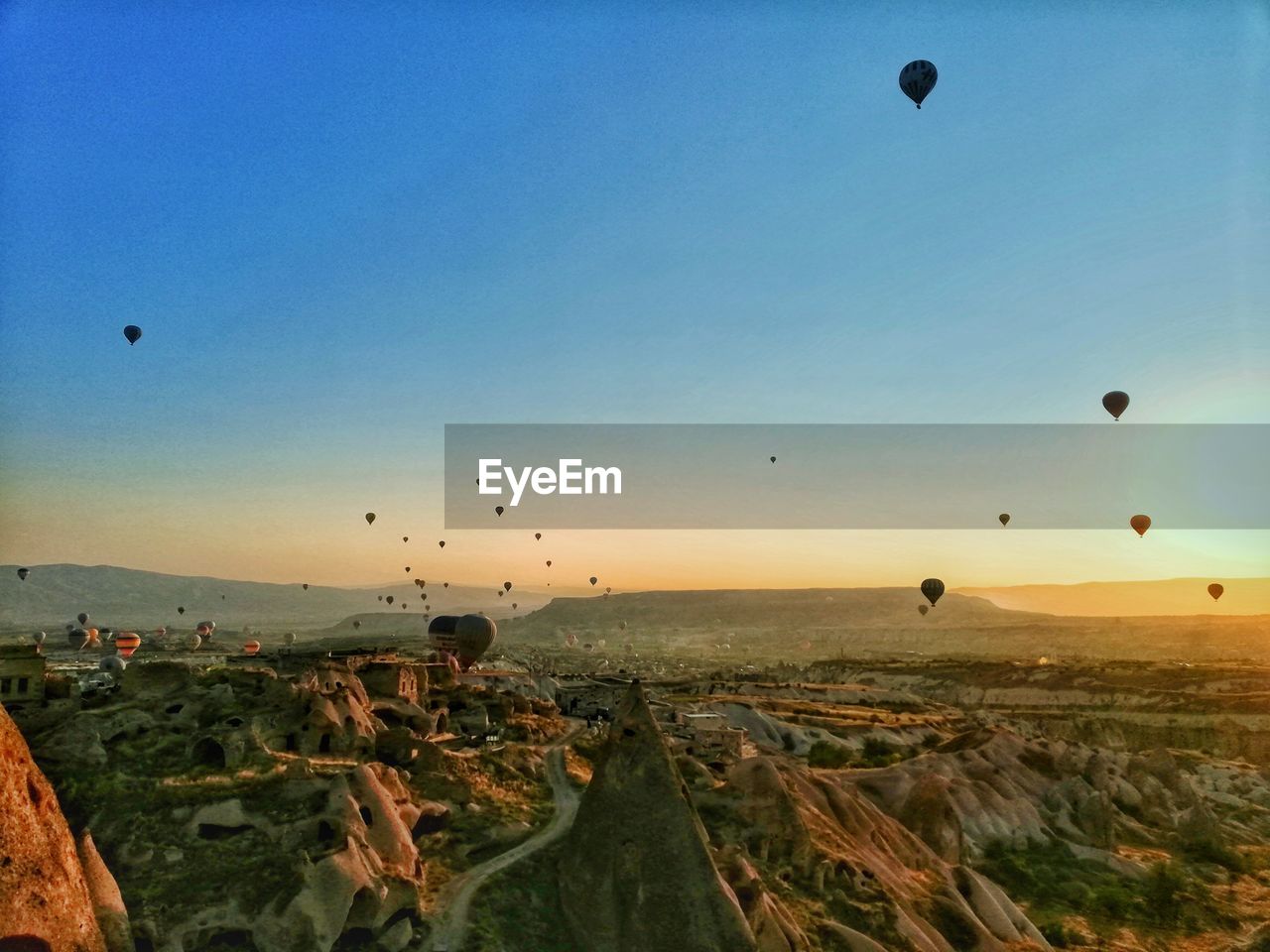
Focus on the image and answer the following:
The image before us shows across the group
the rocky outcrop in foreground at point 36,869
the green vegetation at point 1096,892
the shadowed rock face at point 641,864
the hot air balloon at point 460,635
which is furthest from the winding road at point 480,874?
the hot air balloon at point 460,635

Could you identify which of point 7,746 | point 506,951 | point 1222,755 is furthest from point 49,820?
point 1222,755

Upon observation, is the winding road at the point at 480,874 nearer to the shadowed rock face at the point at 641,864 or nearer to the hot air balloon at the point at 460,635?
the shadowed rock face at the point at 641,864

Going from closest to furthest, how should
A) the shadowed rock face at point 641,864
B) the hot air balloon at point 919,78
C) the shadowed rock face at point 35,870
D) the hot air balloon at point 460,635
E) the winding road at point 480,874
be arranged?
1. the shadowed rock face at point 35,870
2. the shadowed rock face at point 641,864
3. the winding road at point 480,874
4. the hot air balloon at point 919,78
5. the hot air balloon at point 460,635

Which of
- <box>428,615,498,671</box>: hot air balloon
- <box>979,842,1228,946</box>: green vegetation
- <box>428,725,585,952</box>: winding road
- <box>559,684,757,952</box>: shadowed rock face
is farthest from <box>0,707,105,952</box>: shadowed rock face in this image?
<box>428,615,498,671</box>: hot air balloon

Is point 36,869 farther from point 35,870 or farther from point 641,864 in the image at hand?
point 641,864

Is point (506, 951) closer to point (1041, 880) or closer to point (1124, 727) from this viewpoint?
point (1041, 880)

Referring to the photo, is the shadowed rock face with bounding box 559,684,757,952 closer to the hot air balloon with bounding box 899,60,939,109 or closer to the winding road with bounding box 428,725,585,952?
the winding road with bounding box 428,725,585,952
